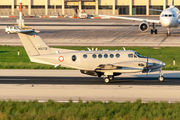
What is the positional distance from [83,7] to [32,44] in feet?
453

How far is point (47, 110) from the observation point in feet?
57.7

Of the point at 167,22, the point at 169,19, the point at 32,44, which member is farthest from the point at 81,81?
the point at 169,19

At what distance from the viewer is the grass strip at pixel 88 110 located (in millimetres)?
16438

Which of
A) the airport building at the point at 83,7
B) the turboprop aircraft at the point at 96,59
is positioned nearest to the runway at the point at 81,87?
the turboprop aircraft at the point at 96,59

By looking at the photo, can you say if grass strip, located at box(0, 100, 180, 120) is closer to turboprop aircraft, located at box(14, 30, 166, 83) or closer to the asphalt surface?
turboprop aircraft, located at box(14, 30, 166, 83)

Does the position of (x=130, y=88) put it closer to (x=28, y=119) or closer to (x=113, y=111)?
(x=113, y=111)

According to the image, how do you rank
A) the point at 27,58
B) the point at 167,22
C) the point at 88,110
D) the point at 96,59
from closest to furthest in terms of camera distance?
the point at 88,110 < the point at 96,59 < the point at 27,58 < the point at 167,22

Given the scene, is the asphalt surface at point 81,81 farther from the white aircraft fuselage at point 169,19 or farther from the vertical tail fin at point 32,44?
the white aircraft fuselage at point 169,19

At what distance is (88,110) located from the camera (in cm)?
1752

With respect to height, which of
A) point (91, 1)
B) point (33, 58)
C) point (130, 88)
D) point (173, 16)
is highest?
point (91, 1)

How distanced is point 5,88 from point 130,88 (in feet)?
29.5

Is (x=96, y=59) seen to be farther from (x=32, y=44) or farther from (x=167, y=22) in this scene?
(x=167, y=22)

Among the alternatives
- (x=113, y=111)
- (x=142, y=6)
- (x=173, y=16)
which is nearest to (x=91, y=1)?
(x=142, y=6)

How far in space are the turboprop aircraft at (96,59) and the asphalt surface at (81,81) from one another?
1.04 m
